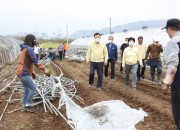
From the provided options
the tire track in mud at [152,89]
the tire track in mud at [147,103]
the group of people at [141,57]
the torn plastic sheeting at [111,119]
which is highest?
the group of people at [141,57]

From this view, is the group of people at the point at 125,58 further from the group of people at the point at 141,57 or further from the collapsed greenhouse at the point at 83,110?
the collapsed greenhouse at the point at 83,110

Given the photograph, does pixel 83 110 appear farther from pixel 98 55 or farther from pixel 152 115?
pixel 98 55

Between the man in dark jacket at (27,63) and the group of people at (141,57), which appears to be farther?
the man in dark jacket at (27,63)

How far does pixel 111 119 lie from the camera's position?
6.54 meters

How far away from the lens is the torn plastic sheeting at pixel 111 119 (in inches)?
249

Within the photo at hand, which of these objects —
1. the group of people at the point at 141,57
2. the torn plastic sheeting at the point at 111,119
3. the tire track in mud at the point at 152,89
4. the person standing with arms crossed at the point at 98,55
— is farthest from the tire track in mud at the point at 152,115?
the group of people at the point at 141,57

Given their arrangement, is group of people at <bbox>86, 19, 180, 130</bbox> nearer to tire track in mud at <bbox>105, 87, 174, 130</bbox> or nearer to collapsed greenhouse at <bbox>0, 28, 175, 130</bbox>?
collapsed greenhouse at <bbox>0, 28, 175, 130</bbox>

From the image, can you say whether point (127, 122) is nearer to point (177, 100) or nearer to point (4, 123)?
point (177, 100)

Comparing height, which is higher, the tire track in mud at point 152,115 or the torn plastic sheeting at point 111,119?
the torn plastic sheeting at point 111,119

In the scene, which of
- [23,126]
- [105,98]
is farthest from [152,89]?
[23,126]

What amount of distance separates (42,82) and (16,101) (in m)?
1.11

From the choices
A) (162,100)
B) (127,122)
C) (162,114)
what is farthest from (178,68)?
(162,100)

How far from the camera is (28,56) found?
761 cm

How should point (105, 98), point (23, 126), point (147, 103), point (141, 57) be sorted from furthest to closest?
point (141, 57) → point (105, 98) → point (147, 103) → point (23, 126)
